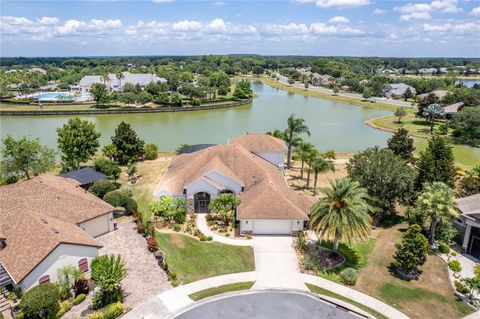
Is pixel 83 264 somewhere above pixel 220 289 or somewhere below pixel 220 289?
above

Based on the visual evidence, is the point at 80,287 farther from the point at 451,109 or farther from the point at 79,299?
the point at 451,109

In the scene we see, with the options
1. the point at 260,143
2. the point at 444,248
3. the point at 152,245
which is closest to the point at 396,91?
the point at 260,143

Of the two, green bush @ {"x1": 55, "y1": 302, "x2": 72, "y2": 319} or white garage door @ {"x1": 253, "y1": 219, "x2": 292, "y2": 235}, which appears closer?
green bush @ {"x1": 55, "y1": 302, "x2": 72, "y2": 319}

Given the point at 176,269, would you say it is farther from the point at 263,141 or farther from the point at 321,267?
the point at 263,141

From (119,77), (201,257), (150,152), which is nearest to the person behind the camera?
(201,257)

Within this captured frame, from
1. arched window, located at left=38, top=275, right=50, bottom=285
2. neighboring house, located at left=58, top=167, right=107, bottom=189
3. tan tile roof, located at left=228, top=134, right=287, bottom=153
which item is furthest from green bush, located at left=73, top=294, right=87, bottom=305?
tan tile roof, located at left=228, top=134, right=287, bottom=153

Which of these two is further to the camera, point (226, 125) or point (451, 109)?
point (451, 109)

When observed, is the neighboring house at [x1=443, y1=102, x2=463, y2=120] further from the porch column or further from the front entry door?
the front entry door
